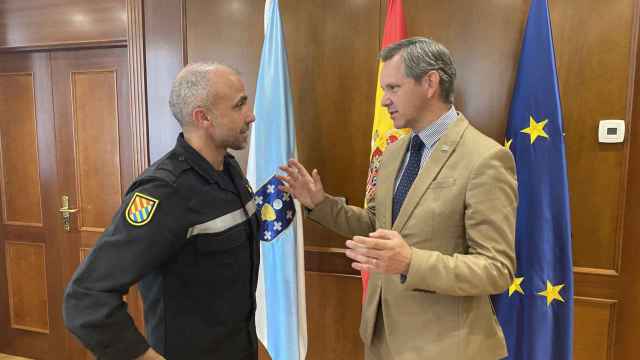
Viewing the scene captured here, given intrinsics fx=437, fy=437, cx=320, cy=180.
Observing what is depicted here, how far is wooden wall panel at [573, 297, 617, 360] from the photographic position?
2.12 m

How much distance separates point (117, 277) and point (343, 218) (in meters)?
0.80

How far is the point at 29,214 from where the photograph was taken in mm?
3105

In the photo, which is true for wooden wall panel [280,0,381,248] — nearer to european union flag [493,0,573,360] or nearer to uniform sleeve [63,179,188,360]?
european union flag [493,0,573,360]

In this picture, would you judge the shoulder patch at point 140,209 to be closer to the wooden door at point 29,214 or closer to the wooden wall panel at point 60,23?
the wooden wall panel at point 60,23

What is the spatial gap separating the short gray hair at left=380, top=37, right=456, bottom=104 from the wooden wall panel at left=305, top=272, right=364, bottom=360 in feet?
4.71

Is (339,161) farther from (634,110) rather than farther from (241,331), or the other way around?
(634,110)

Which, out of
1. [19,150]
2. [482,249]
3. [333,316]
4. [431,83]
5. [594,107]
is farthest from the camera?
[19,150]

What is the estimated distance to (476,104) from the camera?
85.6 inches

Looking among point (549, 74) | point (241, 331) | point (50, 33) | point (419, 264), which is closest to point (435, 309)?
point (419, 264)

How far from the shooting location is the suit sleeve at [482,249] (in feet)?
3.57

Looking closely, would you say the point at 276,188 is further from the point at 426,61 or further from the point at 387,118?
the point at 426,61

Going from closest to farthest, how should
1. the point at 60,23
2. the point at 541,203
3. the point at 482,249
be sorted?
the point at 482,249
the point at 541,203
the point at 60,23

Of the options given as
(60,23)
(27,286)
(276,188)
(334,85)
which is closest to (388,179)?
(276,188)

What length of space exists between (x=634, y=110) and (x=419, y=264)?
1605 millimetres
